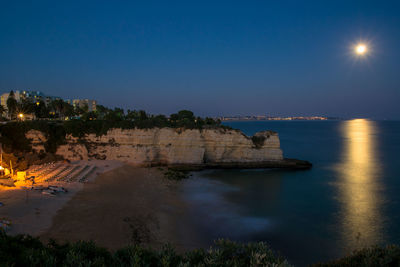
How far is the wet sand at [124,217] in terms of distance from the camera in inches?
423

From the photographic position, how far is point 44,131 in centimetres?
2644

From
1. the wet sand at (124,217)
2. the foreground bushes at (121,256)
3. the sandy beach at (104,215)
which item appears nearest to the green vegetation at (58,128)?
the wet sand at (124,217)

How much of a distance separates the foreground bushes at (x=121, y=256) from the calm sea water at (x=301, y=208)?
20.3 feet

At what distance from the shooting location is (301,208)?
16812 mm

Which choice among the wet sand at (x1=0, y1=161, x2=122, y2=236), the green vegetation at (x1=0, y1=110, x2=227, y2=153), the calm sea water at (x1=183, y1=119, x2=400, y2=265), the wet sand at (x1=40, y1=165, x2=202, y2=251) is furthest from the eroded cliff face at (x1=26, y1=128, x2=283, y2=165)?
the wet sand at (x1=0, y1=161, x2=122, y2=236)

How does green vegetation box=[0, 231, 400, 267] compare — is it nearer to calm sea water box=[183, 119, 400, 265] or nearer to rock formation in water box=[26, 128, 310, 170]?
calm sea water box=[183, 119, 400, 265]

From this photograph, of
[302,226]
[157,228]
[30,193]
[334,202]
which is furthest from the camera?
[334,202]

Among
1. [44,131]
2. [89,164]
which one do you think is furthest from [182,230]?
[44,131]

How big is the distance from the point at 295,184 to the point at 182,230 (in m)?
14.8

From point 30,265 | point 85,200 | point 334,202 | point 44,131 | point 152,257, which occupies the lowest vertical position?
point 334,202

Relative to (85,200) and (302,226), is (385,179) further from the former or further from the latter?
(85,200)

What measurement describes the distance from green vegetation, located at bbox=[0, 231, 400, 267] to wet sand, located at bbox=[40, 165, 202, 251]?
5000mm

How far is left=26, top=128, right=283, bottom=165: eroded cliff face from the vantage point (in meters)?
27.2

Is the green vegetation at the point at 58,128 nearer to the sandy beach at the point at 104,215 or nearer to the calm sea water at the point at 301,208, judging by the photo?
the calm sea water at the point at 301,208
